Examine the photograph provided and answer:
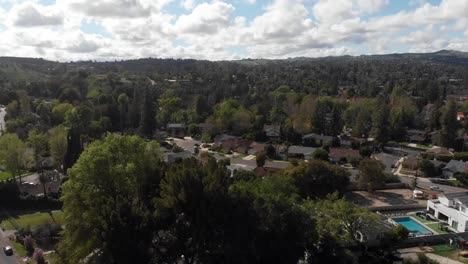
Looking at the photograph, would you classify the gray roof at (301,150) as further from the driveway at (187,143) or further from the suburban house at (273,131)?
the driveway at (187,143)

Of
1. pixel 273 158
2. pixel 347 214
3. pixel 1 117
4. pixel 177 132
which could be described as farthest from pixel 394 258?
pixel 1 117

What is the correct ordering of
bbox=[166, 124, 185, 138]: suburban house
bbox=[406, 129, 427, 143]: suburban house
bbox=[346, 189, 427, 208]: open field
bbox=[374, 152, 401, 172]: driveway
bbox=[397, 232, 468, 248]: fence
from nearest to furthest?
bbox=[397, 232, 468, 248]: fence → bbox=[346, 189, 427, 208]: open field → bbox=[374, 152, 401, 172]: driveway → bbox=[406, 129, 427, 143]: suburban house → bbox=[166, 124, 185, 138]: suburban house

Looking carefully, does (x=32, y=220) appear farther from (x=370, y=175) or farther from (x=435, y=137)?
(x=435, y=137)

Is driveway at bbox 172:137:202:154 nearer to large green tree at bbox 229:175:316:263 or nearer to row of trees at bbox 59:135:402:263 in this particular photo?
row of trees at bbox 59:135:402:263

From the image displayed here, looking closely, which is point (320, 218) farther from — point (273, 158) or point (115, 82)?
point (115, 82)

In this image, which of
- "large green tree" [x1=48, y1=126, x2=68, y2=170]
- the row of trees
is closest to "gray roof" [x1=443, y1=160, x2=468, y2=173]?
the row of trees

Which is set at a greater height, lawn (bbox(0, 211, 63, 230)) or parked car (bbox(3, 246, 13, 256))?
parked car (bbox(3, 246, 13, 256))
